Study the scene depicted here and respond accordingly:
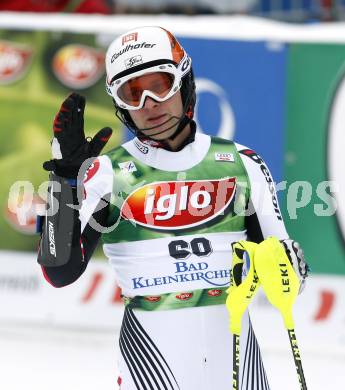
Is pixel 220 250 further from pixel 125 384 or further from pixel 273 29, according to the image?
pixel 273 29

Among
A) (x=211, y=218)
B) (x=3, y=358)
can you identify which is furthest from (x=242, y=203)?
(x=3, y=358)

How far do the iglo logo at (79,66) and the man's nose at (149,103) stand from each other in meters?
3.93

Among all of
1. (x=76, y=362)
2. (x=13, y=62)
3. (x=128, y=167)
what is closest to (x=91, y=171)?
(x=128, y=167)

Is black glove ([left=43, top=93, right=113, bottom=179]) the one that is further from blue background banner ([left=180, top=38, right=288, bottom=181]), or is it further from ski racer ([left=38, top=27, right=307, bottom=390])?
blue background banner ([left=180, top=38, right=288, bottom=181])

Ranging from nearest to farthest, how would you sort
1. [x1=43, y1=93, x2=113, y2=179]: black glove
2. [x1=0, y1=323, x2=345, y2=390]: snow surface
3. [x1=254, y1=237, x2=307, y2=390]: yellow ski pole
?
[x1=254, y1=237, x2=307, y2=390]: yellow ski pole
[x1=43, y1=93, x2=113, y2=179]: black glove
[x1=0, y1=323, x2=345, y2=390]: snow surface

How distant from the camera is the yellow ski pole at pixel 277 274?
11.5ft

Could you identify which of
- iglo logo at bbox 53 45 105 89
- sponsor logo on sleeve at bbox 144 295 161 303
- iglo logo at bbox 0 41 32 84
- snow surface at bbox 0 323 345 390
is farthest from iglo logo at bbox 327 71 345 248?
sponsor logo on sleeve at bbox 144 295 161 303

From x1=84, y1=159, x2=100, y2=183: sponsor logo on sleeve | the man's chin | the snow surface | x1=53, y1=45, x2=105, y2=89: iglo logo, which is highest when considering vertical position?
x1=53, y1=45, x2=105, y2=89: iglo logo

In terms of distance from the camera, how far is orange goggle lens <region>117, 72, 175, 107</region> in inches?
146

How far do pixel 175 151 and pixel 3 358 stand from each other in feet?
12.2

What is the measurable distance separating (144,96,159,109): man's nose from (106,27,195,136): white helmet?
0.04 ft

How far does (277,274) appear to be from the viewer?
11.6 ft

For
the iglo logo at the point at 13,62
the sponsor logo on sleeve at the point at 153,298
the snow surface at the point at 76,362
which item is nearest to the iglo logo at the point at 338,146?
the snow surface at the point at 76,362

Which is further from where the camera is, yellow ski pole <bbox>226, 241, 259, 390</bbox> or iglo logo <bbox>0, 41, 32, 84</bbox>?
iglo logo <bbox>0, 41, 32, 84</bbox>
